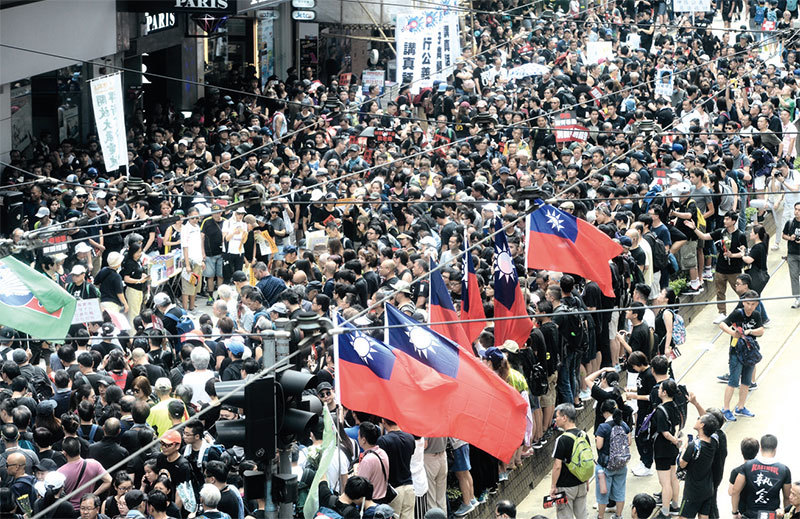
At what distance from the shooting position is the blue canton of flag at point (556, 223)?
1336 cm

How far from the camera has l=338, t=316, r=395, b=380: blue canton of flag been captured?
10.3 m

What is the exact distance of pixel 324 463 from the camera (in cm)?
984

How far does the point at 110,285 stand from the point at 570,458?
269 inches

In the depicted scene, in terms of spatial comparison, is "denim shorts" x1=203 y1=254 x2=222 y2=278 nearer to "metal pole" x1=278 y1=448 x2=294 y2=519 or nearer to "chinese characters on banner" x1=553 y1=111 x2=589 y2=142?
"chinese characters on banner" x1=553 y1=111 x2=589 y2=142

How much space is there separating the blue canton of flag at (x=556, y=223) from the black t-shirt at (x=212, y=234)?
18.6ft

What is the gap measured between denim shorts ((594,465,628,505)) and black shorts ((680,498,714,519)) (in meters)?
0.65

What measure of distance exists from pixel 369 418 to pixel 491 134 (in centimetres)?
1206

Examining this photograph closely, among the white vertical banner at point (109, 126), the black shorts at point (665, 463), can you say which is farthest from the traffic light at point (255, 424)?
the white vertical banner at point (109, 126)

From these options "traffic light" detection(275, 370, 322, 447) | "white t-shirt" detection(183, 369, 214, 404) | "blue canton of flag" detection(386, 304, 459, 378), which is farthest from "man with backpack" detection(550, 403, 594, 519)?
"traffic light" detection(275, 370, 322, 447)

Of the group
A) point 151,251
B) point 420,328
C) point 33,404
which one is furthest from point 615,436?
point 151,251

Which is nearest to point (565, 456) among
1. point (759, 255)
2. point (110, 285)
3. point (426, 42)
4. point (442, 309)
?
point (442, 309)

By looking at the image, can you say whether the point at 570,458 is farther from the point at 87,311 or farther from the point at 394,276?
the point at 87,311

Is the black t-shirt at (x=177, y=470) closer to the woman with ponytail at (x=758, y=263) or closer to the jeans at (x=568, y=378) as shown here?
the jeans at (x=568, y=378)

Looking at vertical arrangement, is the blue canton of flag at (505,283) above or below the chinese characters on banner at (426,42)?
below
